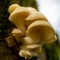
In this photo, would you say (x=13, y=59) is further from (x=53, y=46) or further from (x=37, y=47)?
(x=53, y=46)

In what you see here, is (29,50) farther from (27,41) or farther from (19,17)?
(19,17)

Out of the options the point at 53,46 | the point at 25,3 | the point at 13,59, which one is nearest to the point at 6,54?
the point at 13,59

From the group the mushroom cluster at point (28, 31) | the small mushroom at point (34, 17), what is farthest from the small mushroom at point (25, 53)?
the small mushroom at point (34, 17)

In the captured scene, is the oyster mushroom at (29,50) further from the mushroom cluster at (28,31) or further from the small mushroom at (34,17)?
the small mushroom at (34,17)

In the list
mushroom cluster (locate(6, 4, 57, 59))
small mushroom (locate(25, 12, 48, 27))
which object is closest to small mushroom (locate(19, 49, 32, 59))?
mushroom cluster (locate(6, 4, 57, 59))

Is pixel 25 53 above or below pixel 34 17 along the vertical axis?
below

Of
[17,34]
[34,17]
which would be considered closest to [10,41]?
[17,34]

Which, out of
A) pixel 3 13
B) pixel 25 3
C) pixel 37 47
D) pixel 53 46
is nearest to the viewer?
pixel 37 47
